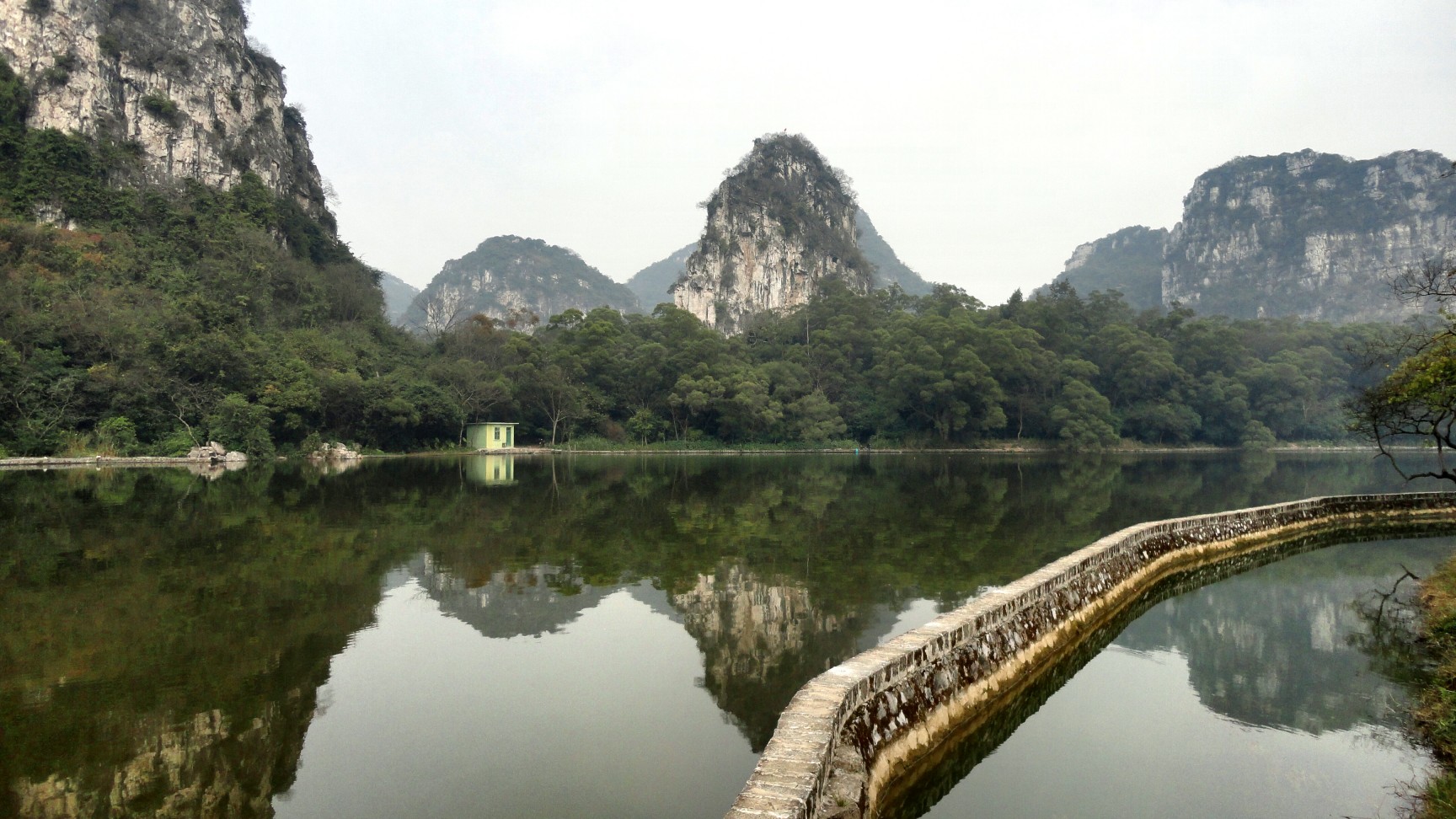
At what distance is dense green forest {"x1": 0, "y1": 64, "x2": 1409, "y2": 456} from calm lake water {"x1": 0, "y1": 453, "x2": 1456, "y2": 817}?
23.0m

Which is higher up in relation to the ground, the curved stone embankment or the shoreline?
the shoreline

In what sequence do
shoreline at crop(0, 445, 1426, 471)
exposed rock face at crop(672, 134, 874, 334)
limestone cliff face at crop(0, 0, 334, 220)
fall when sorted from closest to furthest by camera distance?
1. shoreline at crop(0, 445, 1426, 471)
2. limestone cliff face at crop(0, 0, 334, 220)
3. exposed rock face at crop(672, 134, 874, 334)

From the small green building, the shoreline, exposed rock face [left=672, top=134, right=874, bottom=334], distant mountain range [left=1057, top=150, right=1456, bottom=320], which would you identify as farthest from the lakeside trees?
distant mountain range [left=1057, top=150, right=1456, bottom=320]

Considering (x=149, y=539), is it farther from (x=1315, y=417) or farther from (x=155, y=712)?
(x=1315, y=417)

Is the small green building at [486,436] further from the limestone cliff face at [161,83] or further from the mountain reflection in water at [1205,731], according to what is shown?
the mountain reflection in water at [1205,731]

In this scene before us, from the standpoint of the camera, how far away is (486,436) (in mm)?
54438

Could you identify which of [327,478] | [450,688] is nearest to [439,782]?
[450,688]

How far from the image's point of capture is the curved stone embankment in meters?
4.57

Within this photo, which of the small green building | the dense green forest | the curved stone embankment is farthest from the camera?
the small green building

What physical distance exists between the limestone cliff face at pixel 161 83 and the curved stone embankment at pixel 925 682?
65450 mm

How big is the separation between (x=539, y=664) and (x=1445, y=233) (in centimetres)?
17782

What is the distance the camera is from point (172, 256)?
49.5 m

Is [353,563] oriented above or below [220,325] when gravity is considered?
below

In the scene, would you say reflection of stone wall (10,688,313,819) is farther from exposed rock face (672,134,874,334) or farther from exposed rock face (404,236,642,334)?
exposed rock face (404,236,642,334)
